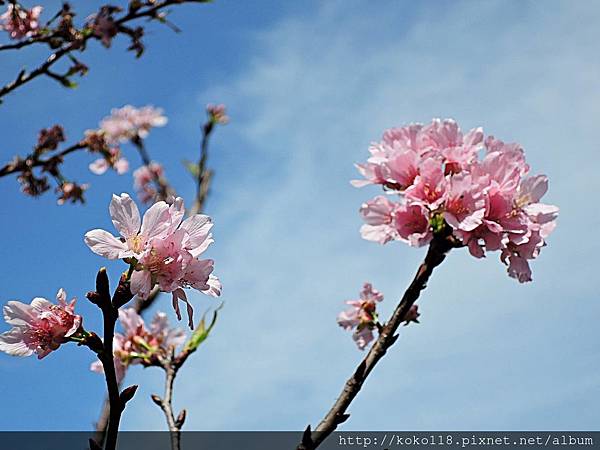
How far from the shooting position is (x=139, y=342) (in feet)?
9.41

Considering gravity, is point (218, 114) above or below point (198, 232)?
above

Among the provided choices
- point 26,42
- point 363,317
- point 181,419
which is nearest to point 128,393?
point 181,419

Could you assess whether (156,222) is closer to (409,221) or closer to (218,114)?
(409,221)

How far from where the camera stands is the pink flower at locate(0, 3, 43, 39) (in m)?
4.03

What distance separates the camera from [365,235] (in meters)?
1.76

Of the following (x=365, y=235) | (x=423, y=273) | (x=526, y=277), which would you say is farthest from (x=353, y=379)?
(x=526, y=277)

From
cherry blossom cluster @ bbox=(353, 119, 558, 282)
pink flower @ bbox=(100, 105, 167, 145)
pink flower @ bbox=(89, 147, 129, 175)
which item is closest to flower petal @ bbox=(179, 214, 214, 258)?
cherry blossom cluster @ bbox=(353, 119, 558, 282)

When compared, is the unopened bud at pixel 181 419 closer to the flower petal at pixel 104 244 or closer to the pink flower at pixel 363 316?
the pink flower at pixel 363 316

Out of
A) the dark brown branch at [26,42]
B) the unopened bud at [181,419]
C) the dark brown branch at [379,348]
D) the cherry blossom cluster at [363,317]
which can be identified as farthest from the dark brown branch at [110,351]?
the dark brown branch at [26,42]

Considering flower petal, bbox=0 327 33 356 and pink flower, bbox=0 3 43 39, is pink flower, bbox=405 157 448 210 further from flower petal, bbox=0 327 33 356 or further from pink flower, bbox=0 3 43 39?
pink flower, bbox=0 3 43 39

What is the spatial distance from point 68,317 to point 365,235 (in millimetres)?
832

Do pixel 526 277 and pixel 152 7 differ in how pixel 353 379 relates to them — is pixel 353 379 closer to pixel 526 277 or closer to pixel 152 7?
pixel 526 277

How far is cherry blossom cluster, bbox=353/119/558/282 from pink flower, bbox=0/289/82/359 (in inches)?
32.7

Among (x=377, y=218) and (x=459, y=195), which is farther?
(x=377, y=218)
